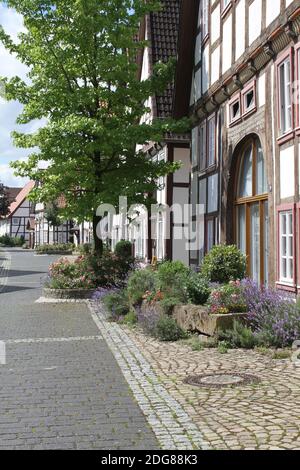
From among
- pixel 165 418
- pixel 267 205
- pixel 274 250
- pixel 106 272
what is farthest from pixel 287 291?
pixel 106 272

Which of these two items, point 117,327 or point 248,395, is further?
point 117,327

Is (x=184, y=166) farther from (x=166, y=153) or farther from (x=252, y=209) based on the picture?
(x=252, y=209)

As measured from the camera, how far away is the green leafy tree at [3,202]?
3433 inches

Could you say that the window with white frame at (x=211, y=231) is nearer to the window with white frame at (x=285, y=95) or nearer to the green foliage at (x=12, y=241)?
the window with white frame at (x=285, y=95)

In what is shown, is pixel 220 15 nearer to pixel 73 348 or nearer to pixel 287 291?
pixel 287 291

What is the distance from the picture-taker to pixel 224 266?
12266 millimetres

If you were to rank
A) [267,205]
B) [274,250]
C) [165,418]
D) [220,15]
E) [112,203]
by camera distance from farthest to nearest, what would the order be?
[112,203] < [220,15] < [267,205] < [274,250] < [165,418]

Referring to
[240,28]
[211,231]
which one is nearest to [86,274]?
[211,231]

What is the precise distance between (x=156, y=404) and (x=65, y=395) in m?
1.05

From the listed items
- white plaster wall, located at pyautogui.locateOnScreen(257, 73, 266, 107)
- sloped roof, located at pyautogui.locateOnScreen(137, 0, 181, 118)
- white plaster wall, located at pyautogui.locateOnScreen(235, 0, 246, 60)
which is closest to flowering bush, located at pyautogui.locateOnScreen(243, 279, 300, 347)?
white plaster wall, located at pyautogui.locateOnScreen(257, 73, 266, 107)

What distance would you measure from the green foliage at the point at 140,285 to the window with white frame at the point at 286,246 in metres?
2.64

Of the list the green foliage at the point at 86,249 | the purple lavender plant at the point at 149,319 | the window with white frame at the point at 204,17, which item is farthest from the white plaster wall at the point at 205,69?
the purple lavender plant at the point at 149,319

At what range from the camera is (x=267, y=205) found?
42.6 feet

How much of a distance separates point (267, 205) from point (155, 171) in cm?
561
